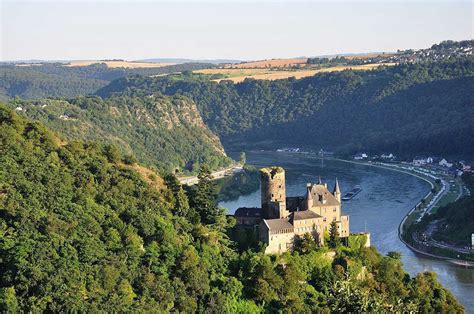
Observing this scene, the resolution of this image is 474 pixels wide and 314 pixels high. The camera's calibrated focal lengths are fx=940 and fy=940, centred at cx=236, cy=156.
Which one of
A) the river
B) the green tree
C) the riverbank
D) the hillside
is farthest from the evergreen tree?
the hillside

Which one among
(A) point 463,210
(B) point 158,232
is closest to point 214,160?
(A) point 463,210

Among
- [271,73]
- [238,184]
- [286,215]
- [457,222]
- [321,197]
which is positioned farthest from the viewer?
[271,73]

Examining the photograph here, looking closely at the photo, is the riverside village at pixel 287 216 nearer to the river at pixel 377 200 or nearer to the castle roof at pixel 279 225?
the castle roof at pixel 279 225

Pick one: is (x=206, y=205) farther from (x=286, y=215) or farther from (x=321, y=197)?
(x=321, y=197)

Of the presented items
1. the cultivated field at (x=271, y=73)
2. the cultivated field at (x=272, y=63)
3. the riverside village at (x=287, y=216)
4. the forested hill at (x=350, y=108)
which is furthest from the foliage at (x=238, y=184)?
the cultivated field at (x=272, y=63)

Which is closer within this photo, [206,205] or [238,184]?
[206,205]

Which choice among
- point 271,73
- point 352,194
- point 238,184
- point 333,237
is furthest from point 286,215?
point 271,73

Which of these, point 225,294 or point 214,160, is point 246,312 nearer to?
point 225,294
